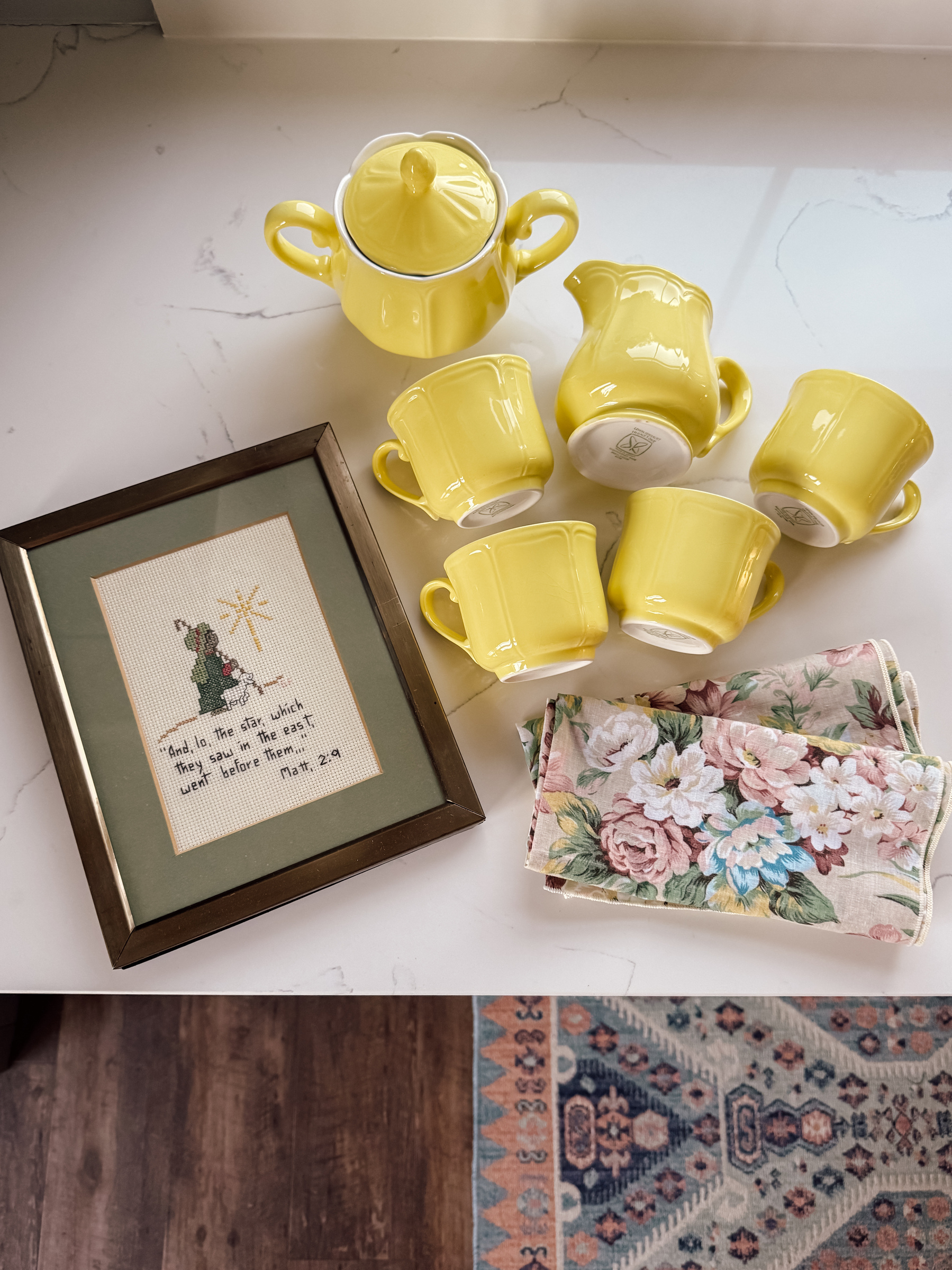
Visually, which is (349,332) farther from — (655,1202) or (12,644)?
(655,1202)

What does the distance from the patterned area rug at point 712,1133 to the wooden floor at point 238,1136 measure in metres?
0.07

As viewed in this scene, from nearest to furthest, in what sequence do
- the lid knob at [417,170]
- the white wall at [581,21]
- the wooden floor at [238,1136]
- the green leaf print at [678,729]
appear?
the lid knob at [417,170]
the green leaf print at [678,729]
the white wall at [581,21]
the wooden floor at [238,1136]

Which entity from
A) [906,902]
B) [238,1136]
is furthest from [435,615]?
[238,1136]

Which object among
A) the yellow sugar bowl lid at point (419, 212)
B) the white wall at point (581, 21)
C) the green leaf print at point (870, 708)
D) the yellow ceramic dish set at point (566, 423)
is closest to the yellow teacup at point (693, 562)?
the yellow ceramic dish set at point (566, 423)

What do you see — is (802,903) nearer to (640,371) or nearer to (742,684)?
(742,684)

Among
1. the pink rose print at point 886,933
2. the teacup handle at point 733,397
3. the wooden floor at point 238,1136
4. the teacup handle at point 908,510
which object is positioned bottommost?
the wooden floor at point 238,1136

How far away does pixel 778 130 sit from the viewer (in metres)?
0.78

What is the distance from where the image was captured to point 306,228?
607mm

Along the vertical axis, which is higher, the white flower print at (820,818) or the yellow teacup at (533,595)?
the yellow teacup at (533,595)

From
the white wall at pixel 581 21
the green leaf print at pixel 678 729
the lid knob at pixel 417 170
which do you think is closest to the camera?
the lid knob at pixel 417 170

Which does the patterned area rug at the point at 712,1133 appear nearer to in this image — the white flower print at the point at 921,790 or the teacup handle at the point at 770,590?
the white flower print at the point at 921,790

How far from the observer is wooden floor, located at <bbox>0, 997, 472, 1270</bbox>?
3.74 ft

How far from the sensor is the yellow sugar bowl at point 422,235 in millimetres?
565

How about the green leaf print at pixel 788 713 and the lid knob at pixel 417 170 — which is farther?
the green leaf print at pixel 788 713
